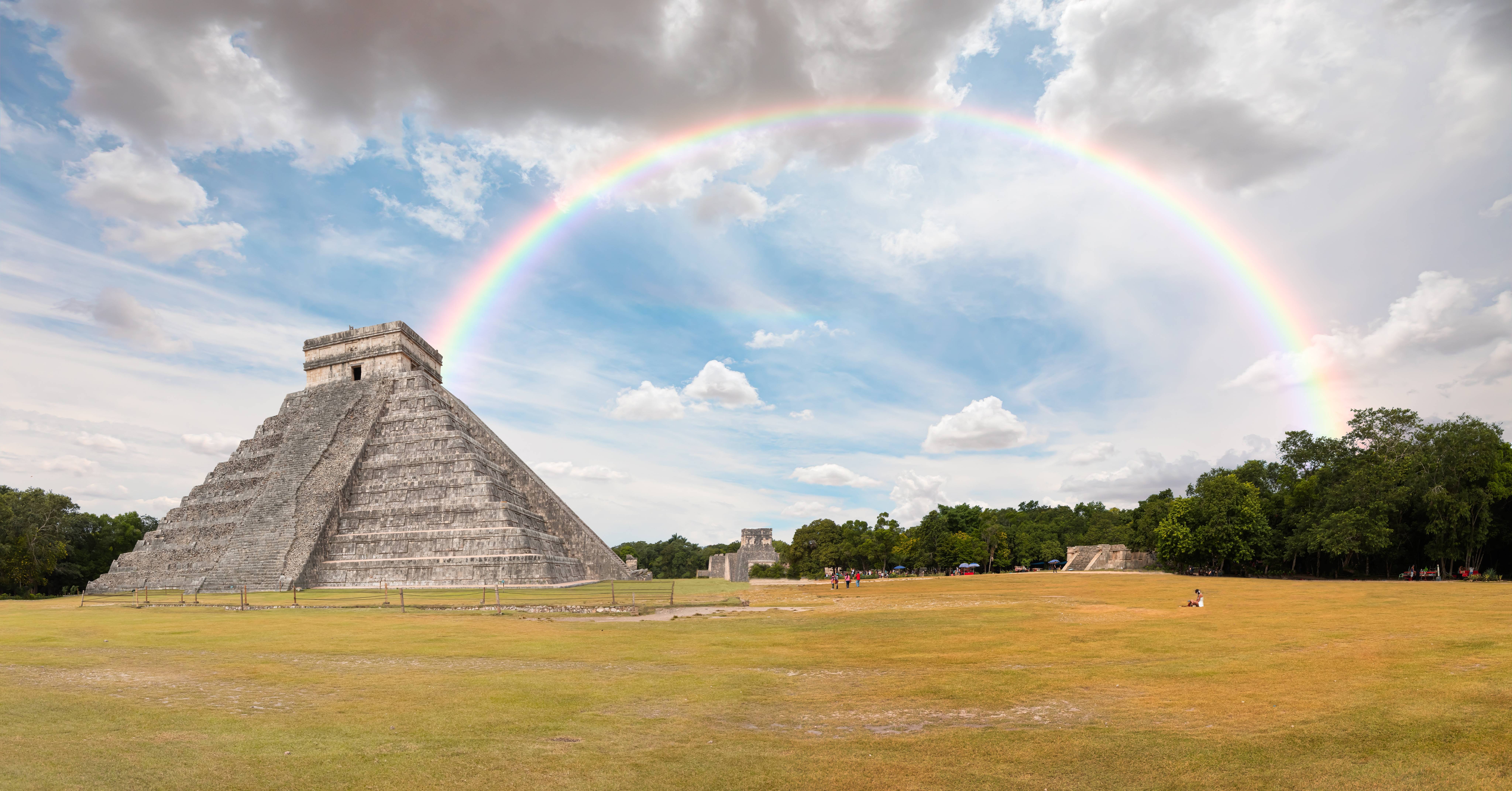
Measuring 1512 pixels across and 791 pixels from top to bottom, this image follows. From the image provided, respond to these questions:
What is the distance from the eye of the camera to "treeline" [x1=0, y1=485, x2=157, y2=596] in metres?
42.2

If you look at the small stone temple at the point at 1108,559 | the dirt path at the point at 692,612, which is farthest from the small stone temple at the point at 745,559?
the dirt path at the point at 692,612

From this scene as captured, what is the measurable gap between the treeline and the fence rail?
838 cm

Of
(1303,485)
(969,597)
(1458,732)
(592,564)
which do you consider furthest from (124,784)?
(1303,485)

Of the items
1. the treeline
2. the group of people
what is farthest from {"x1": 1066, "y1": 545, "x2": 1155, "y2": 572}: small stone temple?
the treeline

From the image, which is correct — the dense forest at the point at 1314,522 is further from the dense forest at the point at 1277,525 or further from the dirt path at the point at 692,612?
the dirt path at the point at 692,612

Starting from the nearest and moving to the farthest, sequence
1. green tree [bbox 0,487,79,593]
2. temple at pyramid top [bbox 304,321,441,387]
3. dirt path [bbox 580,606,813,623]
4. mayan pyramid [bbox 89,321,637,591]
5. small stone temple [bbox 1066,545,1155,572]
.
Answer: dirt path [bbox 580,606,813,623]
mayan pyramid [bbox 89,321,637,591]
green tree [bbox 0,487,79,593]
temple at pyramid top [bbox 304,321,441,387]
small stone temple [bbox 1066,545,1155,572]

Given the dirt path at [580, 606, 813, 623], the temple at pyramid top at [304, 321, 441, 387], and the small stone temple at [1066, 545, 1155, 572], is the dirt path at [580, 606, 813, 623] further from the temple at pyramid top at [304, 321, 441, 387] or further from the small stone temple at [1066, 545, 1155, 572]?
the small stone temple at [1066, 545, 1155, 572]

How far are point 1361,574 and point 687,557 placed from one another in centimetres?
7760

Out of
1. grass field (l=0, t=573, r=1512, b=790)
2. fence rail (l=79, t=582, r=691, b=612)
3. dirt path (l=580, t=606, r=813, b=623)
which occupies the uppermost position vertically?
grass field (l=0, t=573, r=1512, b=790)

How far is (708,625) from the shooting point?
714 inches

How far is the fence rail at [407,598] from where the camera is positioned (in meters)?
24.1

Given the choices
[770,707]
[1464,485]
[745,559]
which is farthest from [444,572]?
[1464,485]

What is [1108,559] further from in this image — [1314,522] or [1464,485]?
[1464,485]

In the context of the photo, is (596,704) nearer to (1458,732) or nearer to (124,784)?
(124,784)
